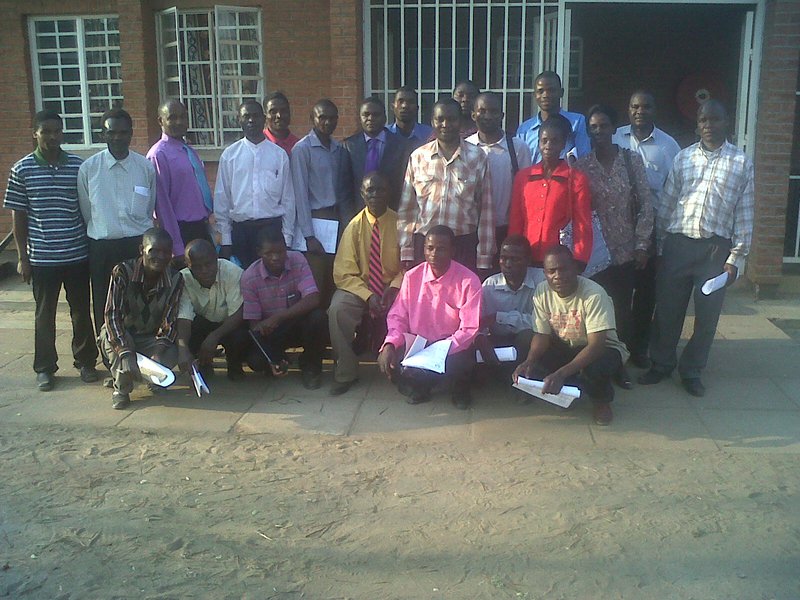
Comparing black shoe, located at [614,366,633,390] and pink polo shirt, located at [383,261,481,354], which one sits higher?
pink polo shirt, located at [383,261,481,354]

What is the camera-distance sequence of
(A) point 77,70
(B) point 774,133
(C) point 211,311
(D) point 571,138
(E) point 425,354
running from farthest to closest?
(A) point 77,70 < (B) point 774,133 < (D) point 571,138 < (C) point 211,311 < (E) point 425,354

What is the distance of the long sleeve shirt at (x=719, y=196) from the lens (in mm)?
5035

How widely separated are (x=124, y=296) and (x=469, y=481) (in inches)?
103

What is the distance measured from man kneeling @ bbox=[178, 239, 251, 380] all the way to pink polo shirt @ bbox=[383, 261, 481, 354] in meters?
1.09

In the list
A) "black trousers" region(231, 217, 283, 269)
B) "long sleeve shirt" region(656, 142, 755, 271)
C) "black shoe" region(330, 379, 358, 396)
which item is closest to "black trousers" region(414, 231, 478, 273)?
"black shoe" region(330, 379, 358, 396)

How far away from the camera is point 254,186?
558cm

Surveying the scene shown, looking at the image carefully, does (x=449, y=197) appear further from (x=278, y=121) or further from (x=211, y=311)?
(x=211, y=311)

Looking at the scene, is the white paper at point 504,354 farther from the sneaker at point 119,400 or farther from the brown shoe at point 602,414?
the sneaker at point 119,400

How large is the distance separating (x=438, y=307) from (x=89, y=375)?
102 inches

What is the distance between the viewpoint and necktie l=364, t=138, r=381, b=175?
567cm

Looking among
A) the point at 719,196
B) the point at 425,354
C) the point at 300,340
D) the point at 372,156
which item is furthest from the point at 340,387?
the point at 719,196

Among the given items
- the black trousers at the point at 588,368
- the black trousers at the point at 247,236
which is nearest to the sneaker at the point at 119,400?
the black trousers at the point at 247,236

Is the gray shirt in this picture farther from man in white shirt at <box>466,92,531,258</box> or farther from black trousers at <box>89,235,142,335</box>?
black trousers at <box>89,235,142,335</box>

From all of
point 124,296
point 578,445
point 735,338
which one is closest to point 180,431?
point 124,296
